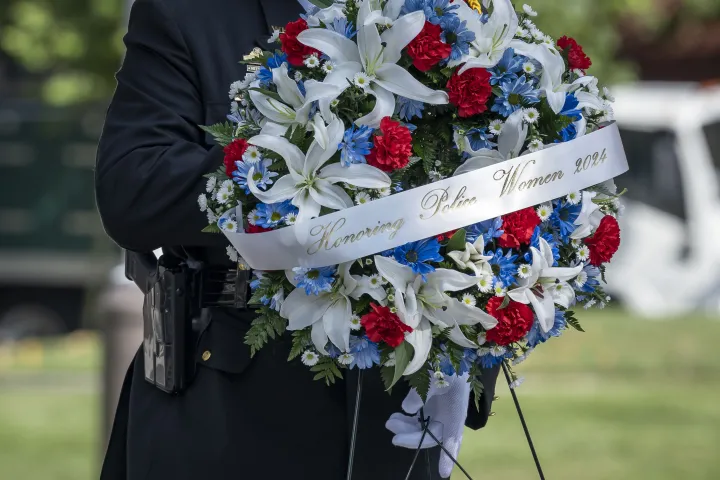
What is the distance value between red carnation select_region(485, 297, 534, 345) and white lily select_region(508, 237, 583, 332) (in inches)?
0.6

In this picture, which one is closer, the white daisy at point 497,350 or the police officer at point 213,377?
the white daisy at point 497,350

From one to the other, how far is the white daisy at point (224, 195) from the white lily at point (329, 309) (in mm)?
152

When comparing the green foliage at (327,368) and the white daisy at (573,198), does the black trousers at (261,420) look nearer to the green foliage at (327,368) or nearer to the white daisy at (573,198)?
the green foliage at (327,368)

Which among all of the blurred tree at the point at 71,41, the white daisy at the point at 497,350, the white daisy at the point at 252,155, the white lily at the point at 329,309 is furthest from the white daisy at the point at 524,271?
the blurred tree at the point at 71,41

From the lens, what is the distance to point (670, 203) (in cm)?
1251

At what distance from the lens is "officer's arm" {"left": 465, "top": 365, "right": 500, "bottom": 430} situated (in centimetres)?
236

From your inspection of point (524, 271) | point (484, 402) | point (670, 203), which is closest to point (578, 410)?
point (670, 203)

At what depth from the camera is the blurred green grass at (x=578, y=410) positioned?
22.0ft

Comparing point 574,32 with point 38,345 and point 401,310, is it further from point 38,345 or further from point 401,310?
point 401,310

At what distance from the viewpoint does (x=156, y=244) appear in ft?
7.23

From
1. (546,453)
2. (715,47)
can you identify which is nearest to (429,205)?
(546,453)

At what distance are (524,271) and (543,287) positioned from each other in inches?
2.2

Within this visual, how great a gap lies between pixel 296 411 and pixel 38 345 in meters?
10.7

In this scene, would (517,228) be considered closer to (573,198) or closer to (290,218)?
(573,198)
